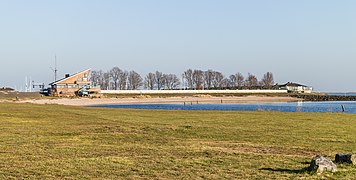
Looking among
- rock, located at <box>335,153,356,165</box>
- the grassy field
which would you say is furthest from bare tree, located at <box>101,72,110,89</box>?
rock, located at <box>335,153,356,165</box>

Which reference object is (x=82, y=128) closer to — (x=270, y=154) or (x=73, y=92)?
(x=270, y=154)

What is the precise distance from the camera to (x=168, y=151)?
619 inches

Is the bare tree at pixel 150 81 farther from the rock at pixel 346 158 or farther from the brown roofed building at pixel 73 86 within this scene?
the rock at pixel 346 158

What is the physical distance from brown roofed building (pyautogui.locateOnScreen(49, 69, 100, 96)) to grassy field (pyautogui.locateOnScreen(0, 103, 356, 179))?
9756cm

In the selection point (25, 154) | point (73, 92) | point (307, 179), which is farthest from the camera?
point (73, 92)

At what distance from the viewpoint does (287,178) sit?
36.3 ft

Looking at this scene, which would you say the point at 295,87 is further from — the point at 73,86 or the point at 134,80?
the point at 73,86

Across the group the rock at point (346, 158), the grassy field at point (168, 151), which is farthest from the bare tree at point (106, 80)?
the rock at point (346, 158)

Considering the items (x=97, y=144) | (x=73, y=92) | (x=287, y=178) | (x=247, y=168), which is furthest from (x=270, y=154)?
(x=73, y=92)

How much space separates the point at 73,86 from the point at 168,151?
111865 millimetres

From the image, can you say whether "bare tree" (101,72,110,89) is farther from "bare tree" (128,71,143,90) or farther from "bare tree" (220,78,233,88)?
"bare tree" (220,78,233,88)

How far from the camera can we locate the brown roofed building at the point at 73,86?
120m

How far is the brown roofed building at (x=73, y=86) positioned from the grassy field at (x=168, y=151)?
9756 centimetres

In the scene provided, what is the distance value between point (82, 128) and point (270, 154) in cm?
1237
